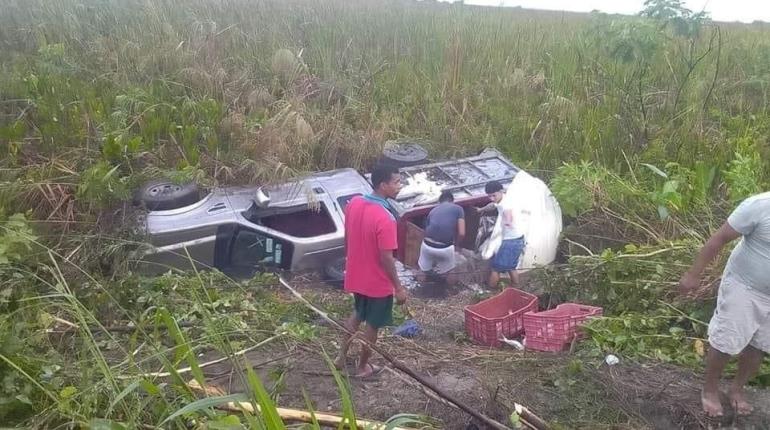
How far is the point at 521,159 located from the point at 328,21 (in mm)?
4815

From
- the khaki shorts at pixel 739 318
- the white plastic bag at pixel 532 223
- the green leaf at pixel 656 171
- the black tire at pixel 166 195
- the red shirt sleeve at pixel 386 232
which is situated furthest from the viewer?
the green leaf at pixel 656 171

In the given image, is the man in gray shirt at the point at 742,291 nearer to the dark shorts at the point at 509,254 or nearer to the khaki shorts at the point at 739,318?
the khaki shorts at the point at 739,318

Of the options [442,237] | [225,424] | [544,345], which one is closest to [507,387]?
[544,345]

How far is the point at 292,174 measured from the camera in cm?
683

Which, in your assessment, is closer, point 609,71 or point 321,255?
point 321,255

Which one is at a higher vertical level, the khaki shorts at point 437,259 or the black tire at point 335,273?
the khaki shorts at point 437,259

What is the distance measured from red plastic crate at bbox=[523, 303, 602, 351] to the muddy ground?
17cm

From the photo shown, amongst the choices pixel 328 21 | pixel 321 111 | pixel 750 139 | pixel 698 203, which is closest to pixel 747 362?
pixel 698 203

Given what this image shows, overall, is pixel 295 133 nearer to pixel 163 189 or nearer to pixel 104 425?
pixel 163 189

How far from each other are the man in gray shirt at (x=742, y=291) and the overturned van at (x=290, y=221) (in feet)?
9.01

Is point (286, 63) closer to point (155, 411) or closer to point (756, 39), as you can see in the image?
point (155, 411)

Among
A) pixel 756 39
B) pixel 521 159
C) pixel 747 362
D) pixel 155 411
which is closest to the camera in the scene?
pixel 155 411

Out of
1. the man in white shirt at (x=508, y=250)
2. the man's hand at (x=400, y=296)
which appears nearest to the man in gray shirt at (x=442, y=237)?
the man in white shirt at (x=508, y=250)

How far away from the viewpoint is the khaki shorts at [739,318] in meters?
3.29
